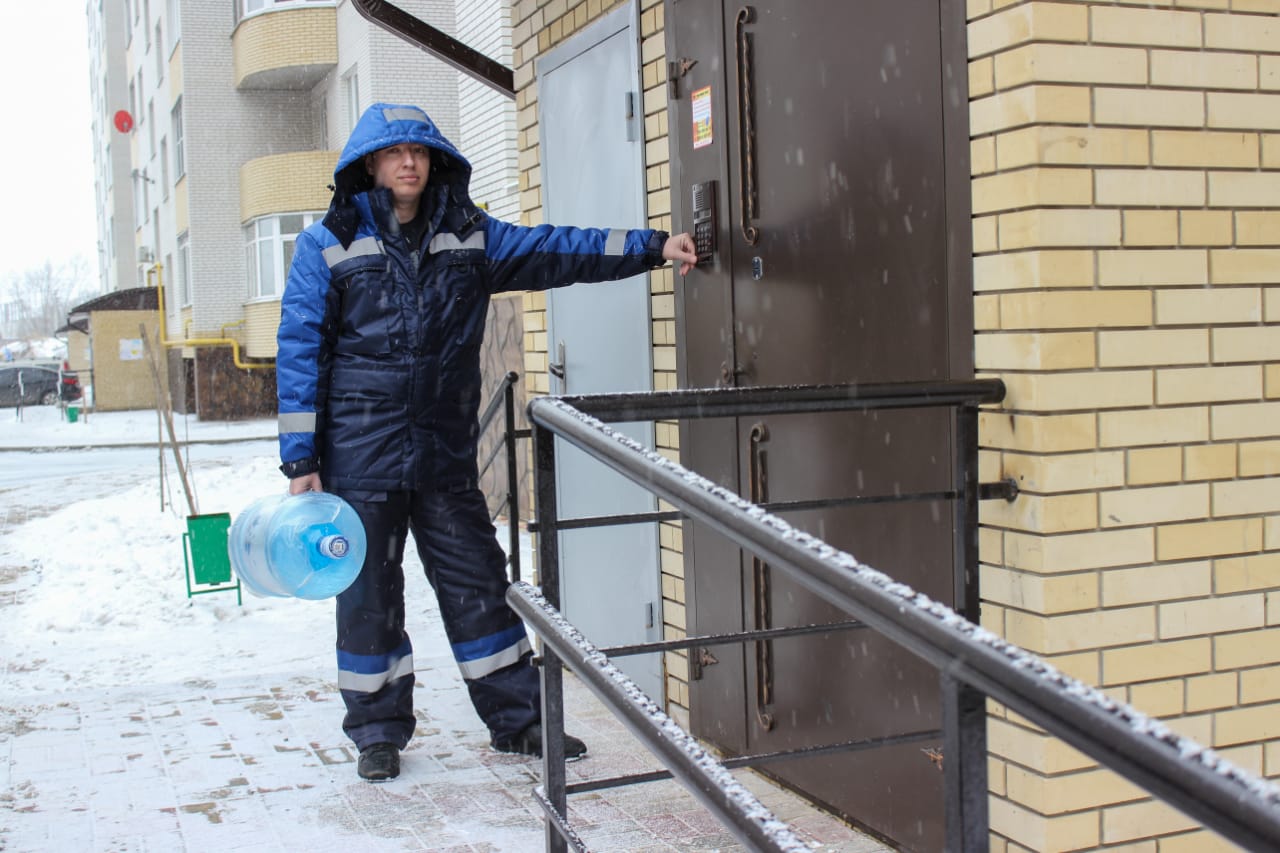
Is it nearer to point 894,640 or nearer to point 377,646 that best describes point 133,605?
point 377,646

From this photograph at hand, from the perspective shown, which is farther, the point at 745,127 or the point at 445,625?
the point at 445,625

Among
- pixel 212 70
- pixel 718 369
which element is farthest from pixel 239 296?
pixel 718 369

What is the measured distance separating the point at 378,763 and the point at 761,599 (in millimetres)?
1375

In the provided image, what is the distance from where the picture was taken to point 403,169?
417 cm

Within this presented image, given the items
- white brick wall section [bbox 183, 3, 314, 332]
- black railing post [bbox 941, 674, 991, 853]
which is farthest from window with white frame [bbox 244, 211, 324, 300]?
black railing post [bbox 941, 674, 991, 853]

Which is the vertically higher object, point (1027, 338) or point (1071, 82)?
point (1071, 82)

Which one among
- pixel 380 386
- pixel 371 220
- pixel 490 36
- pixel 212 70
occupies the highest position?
pixel 212 70

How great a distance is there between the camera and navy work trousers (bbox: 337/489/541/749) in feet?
14.2

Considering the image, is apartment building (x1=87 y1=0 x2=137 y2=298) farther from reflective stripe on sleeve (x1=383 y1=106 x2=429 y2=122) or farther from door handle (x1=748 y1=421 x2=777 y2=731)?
door handle (x1=748 y1=421 x2=777 y2=731)

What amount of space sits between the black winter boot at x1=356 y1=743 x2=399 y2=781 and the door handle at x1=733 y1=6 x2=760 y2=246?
2.02m

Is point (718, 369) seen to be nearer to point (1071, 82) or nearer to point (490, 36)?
point (1071, 82)

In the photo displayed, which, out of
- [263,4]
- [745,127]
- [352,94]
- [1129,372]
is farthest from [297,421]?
[263,4]

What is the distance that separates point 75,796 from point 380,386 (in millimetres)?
1614

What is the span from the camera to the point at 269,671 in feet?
19.3
